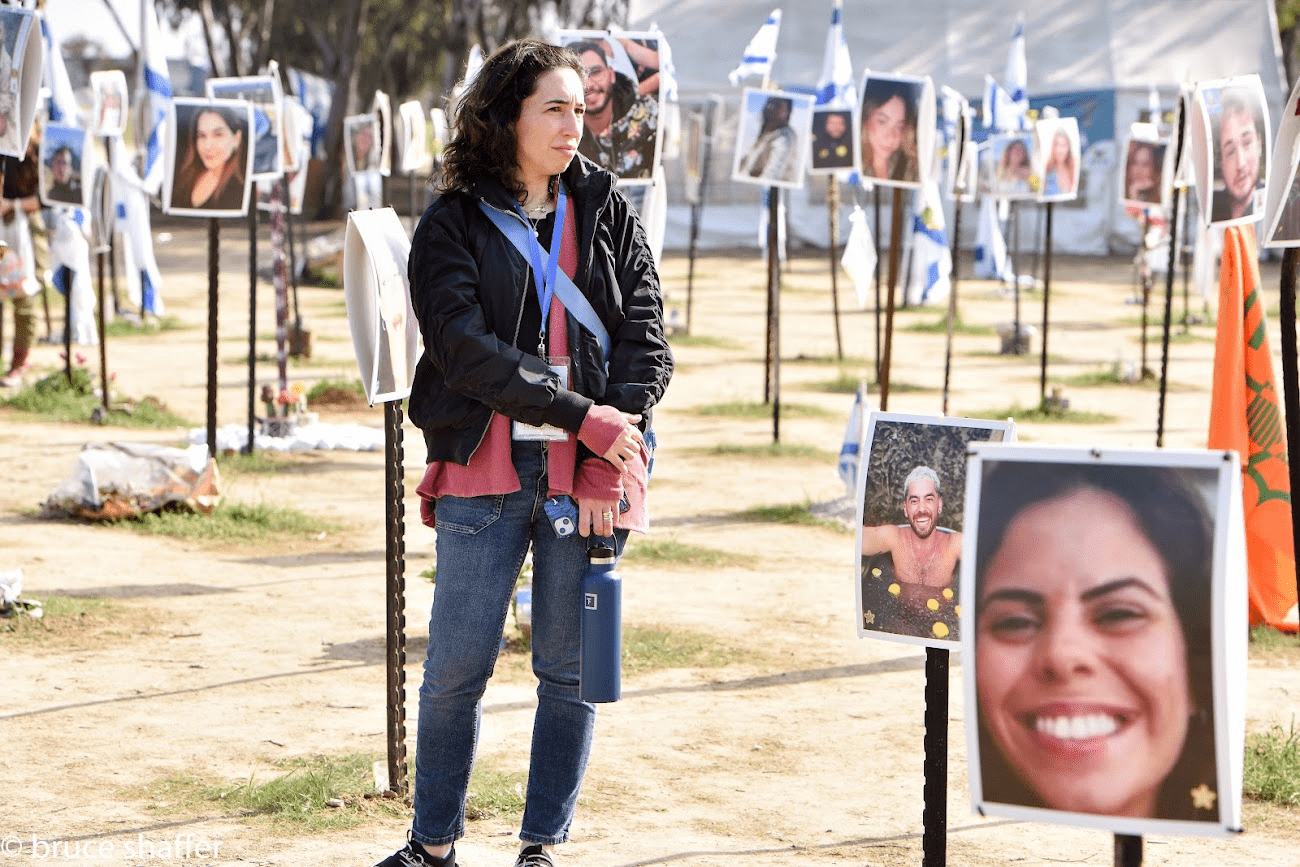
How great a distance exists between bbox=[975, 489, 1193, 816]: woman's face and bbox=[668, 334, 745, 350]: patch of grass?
567 inches

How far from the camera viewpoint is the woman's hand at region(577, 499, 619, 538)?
A: 3223 millimetres

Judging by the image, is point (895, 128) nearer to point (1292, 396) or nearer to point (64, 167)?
point (1292, 396)

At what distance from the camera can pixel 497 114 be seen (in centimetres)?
326

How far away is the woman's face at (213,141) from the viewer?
8.79m

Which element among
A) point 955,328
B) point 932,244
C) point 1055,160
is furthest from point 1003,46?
point 932,244

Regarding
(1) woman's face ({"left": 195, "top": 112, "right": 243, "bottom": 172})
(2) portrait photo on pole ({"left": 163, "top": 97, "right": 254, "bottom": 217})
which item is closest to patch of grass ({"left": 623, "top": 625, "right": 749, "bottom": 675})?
(2) portrait photo on pole ({"left": 163, "top": 97, "right": 254, "bottom": 217})

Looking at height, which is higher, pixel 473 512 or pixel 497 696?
pixel 473 512

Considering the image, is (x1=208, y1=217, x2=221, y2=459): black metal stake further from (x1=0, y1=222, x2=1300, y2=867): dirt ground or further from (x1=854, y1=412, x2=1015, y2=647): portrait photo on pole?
(x1=854, y1=412, x2=1015, y2=647): portrait photo on pole

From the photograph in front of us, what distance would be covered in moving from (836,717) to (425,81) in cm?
4285

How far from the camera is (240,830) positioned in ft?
12.8

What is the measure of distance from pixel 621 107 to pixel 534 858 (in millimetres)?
4728

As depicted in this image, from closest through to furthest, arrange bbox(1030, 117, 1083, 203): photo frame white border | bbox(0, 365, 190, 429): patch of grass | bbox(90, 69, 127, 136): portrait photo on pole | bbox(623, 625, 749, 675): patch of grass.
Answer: bbox(623, 625, 749, 675): patch of grass < bbox(0, 365, 190, 429): patch of grass < bbox(90, 69, 127, 136): portrait photo on pole < bbox(1030, 117, 1083, 203): photo frame white border

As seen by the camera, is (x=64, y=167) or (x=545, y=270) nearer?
(x=545, y=270)

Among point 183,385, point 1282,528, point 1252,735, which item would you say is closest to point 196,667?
point 1252,735
